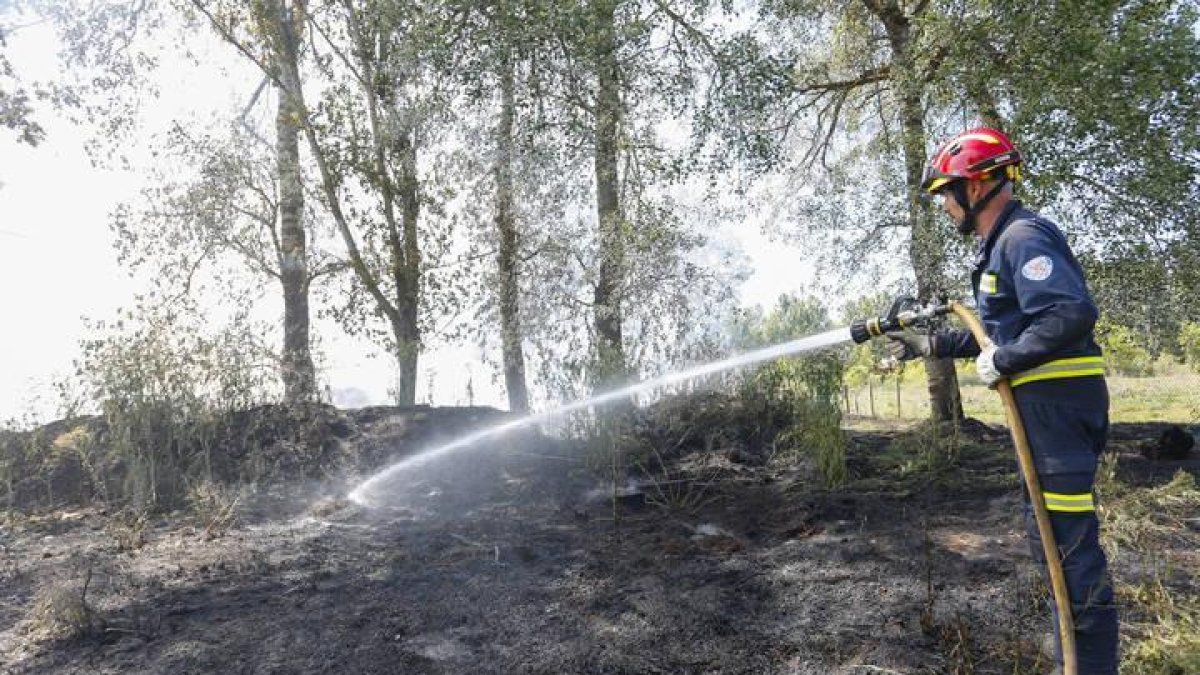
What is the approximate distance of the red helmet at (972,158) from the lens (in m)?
2.59

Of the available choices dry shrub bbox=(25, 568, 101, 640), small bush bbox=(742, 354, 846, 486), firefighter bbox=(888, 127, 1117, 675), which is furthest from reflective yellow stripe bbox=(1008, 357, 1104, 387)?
dry shrub bbox=(25, 568, 101, 640)

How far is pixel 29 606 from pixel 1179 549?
5.17m

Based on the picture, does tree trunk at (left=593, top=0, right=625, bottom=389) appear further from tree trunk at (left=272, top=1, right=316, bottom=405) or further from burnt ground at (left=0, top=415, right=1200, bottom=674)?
tree trunk at (left=272, top=1, right=316, bottom=405)

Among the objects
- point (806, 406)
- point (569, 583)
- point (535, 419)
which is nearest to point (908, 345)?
Result: point (569, 583)

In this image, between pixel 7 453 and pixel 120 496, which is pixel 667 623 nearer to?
pixel 120 496

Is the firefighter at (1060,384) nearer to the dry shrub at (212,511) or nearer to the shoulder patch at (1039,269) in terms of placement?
the shoulder patch at (1039,269)

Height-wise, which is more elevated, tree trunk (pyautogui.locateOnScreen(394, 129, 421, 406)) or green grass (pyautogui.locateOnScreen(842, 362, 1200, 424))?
tree trunk (pyautogui.locateOnScreen(394, 129, 421, 406))

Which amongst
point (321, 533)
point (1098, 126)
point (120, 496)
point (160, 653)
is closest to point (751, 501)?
point (321, 533)

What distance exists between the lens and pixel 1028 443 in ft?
7.91

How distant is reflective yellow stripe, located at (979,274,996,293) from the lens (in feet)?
8.30

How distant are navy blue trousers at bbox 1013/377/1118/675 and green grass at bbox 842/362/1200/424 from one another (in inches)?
286

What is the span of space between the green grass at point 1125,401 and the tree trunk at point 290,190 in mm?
6579

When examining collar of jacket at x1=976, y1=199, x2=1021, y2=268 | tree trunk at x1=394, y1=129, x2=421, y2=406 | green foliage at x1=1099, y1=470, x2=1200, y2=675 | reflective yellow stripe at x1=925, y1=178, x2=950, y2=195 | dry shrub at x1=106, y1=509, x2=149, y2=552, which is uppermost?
tree trunk at x1=394, y1=129, x2=421, y2=406

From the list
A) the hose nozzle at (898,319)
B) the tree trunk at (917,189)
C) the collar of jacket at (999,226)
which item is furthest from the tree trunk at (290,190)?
the collar of jacket at (999,226)
